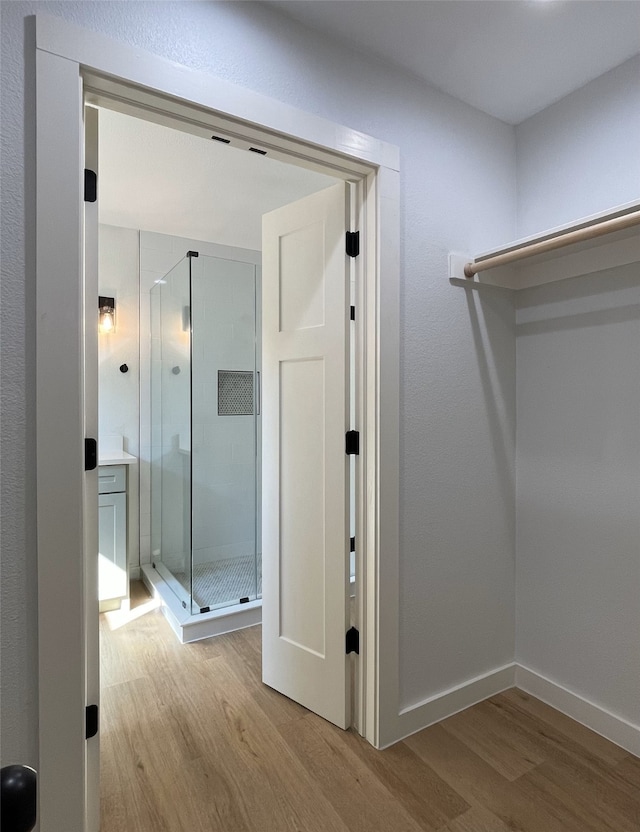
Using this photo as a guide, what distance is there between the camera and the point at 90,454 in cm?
135

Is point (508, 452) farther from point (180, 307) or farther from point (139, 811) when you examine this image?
point (180, 307)

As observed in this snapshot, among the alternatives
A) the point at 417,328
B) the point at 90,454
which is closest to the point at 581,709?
the point at 417,328

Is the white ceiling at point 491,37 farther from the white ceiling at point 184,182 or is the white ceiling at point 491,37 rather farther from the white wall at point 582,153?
the white ceiling at point 184,182

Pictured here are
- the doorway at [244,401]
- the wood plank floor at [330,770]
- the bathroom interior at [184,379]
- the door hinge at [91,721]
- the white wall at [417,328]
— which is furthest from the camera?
the bathroom interior at [184,379]

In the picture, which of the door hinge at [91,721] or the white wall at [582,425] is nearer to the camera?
the door hinge at [91,721]

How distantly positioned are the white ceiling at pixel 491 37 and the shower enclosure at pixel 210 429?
1.52 metres

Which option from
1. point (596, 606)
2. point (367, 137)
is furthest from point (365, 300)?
point (596, 606)

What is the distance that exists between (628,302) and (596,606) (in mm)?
1193

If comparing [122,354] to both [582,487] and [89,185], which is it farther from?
[582,487]

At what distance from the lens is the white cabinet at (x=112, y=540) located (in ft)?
9.45

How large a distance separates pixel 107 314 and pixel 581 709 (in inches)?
137

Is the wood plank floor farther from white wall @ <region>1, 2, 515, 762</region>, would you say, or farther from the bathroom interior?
the bathroom interior

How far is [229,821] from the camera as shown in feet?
4.69

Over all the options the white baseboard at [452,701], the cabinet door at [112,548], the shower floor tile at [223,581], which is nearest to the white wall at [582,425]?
the white baseboard at [452,701]
